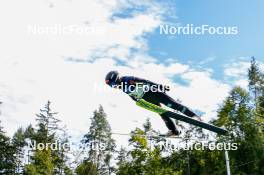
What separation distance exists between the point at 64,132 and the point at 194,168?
52.5 feet

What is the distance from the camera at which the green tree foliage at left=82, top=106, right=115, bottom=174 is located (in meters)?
47.3

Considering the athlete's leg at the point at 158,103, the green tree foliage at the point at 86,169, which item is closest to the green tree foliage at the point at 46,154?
the green tree foliage at the point at 86,169

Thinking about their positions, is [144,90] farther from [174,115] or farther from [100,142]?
[100,142]

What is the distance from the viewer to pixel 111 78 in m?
14.2

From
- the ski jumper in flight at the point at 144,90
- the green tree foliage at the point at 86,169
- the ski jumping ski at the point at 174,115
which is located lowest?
the green tree foliage at the point at 86,169

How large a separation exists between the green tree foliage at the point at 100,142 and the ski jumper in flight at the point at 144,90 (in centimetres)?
3155

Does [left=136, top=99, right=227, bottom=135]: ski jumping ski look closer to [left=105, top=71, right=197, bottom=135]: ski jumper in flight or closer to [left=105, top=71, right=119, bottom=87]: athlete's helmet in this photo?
[left=105, top=71, right=197, bottom=135]: ski jumper in flight

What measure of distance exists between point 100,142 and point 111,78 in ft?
118

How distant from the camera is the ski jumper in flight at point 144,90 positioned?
14281mm

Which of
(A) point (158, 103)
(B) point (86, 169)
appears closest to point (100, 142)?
(B) point (86, 169)

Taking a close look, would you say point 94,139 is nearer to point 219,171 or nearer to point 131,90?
point 219,171

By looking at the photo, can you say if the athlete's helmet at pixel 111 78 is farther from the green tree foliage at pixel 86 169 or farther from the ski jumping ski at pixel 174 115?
the green tree foliage at pixel 86 169

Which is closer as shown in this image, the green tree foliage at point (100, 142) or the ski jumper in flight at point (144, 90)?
the ski jumper in flight at point (144, 90)

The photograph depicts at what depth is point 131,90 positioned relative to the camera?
14.7 meters
